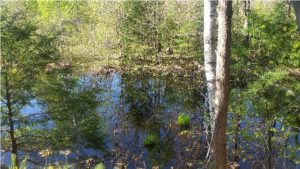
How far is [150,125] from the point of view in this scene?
1616 centimetres

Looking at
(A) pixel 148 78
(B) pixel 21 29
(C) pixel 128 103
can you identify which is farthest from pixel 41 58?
(A) pixel 148 78

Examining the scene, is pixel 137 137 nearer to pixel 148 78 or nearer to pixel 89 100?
pixel 89 100

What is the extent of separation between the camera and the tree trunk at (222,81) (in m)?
4.55

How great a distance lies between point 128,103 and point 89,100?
5.78 metres

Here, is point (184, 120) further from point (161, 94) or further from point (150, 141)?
point (161, 94)

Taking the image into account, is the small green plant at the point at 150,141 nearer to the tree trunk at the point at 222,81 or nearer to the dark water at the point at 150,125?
the dark water at the point at 150,125

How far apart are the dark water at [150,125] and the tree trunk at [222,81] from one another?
3.64 meters

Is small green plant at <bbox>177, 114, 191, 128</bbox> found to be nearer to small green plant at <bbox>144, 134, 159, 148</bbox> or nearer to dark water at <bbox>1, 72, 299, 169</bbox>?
dark water at <bbox>1, 72, 299, 169</bbox>

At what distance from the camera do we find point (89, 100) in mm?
14875

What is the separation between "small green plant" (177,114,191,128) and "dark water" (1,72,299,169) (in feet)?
0.60

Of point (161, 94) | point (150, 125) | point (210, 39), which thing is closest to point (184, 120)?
point (150, 125)

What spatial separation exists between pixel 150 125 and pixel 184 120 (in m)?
2.16

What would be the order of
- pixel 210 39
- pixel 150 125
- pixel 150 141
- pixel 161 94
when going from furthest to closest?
1. pixel 161 94
2. pixel 150 125
3. pixel 150 141
4. pixel 210 39

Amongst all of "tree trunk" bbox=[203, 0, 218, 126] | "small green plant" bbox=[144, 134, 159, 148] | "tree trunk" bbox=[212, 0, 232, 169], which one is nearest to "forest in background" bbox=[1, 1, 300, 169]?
"small green plant" bbox=[144, 134, 159, 148]
